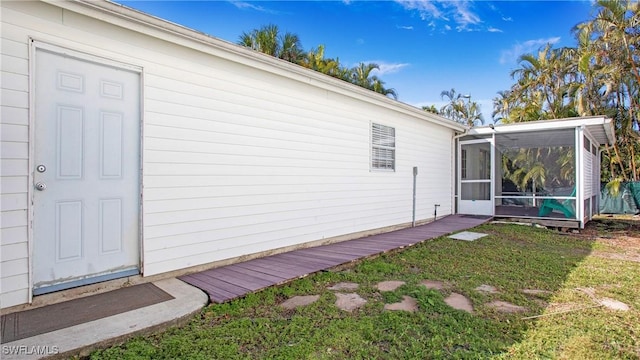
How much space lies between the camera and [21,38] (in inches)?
108

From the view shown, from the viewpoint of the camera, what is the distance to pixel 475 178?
9859 millimetres

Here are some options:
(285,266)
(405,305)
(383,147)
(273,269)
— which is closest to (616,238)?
(383,147)

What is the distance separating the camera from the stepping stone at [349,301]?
3.10 m

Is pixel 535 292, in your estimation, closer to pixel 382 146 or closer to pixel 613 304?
pixel 613 304

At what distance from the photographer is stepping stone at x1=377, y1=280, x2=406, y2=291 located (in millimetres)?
3631

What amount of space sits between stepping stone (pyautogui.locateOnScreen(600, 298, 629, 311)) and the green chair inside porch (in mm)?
5935

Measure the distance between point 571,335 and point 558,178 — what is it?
334 inches

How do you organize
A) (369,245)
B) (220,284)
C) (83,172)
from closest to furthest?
(83,172)
(220,284)
(369,245)

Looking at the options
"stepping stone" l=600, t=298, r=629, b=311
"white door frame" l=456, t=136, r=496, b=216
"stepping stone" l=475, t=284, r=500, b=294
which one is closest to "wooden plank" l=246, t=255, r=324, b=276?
"stepping stone" l=475, t=284, r=500, b=294

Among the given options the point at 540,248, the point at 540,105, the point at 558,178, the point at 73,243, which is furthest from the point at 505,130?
the point at 73,243

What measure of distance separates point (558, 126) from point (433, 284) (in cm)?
706

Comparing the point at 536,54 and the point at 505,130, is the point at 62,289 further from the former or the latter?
the point at 536,54

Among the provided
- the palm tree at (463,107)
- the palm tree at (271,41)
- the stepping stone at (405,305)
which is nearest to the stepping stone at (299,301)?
the stepping stone at (405,305)

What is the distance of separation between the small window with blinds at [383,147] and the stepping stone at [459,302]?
3.73 meters
